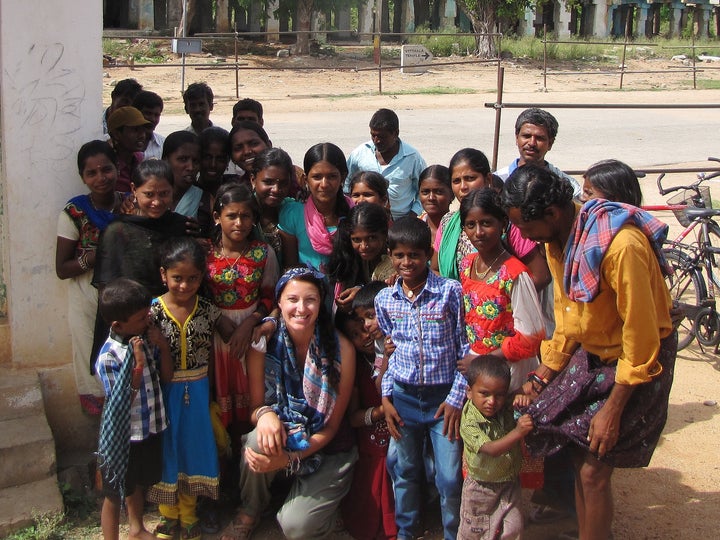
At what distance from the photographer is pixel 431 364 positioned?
3506 mm

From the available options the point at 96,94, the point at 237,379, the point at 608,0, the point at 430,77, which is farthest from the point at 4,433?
the point at 608,0

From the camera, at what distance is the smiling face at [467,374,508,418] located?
328 cm

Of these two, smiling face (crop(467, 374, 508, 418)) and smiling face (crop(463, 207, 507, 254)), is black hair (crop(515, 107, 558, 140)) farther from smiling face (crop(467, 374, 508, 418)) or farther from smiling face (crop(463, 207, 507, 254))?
smiling face (crop(467, 374, 508, 418))

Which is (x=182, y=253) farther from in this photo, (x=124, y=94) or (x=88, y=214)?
(x=124, y=94)

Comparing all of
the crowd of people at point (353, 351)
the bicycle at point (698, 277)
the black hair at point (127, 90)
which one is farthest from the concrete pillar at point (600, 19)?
the crowd of people at point (353, 351)

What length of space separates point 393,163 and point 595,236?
2301 millimetres

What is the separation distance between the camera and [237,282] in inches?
147

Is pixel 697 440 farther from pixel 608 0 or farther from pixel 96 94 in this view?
pixel 608 0

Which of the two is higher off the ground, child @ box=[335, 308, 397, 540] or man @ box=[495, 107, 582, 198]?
man @ box=[495, 107, 582, 198]

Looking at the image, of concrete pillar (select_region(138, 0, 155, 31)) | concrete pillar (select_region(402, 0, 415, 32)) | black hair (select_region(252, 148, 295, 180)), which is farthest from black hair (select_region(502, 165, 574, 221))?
concrete pillar (select_region(402, 0, 415, 32))

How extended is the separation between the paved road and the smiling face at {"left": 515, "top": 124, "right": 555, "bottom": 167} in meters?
8.28

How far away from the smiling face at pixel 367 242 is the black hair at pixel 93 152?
4.03 ft

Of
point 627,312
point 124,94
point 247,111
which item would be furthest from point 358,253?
point 124,94

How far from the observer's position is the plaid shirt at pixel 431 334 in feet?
11.4
